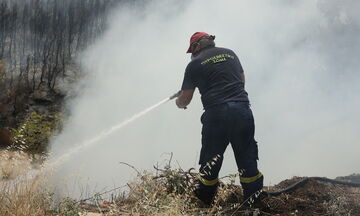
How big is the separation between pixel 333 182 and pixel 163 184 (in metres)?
3.02

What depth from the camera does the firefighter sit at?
352 cm

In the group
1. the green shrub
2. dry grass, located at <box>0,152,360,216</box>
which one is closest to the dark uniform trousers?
dry grass, located at <box>0,152,360,216</box>

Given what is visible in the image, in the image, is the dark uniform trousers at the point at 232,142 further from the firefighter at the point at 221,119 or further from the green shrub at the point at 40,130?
the green shrub at the point at 40,130

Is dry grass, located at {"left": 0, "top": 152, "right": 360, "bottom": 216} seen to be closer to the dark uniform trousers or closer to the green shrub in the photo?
the dark uniform trousers

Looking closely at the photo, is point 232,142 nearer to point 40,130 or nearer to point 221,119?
point 221,119

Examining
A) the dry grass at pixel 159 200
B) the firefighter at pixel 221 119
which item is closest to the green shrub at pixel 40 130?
the dry grass at pixel 159 200

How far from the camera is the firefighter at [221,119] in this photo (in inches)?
139

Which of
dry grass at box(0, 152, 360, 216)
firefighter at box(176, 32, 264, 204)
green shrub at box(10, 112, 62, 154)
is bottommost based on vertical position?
dry grass at box(0, 152, 360, 216)

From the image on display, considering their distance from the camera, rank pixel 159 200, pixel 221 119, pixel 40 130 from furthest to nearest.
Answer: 1. pixel 40 130
2. pixel 221 119
3. pixel 159 200

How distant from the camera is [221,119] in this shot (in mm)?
3518

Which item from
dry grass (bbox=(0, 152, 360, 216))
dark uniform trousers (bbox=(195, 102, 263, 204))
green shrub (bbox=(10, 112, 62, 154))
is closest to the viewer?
dry grass (bbox=(0, 152, 360, 216))

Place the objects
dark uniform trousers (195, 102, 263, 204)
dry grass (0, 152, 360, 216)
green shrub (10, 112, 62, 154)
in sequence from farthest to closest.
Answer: green shrub (10, 112, 62, 154), dark uniform trousers (195, 102, 263, 204), dry grass (0, 152, 360, 216)

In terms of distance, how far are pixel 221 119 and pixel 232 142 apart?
0.93ft

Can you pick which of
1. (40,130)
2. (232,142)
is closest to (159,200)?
(232,142)
